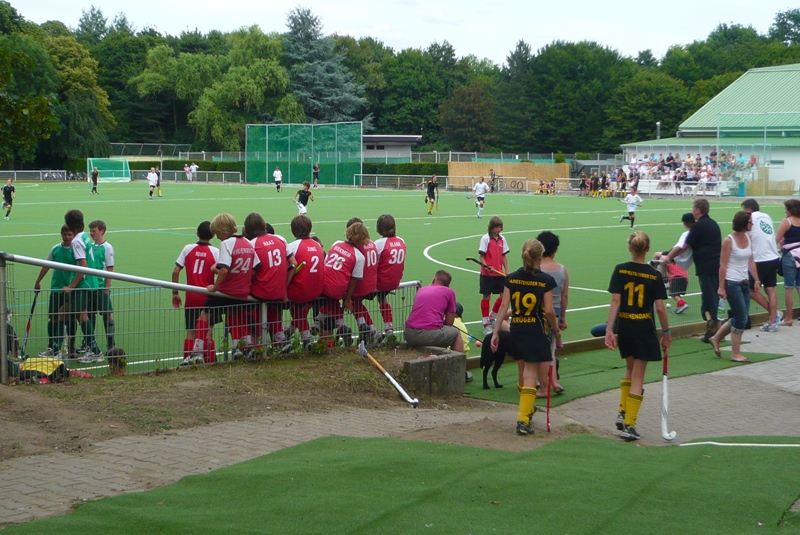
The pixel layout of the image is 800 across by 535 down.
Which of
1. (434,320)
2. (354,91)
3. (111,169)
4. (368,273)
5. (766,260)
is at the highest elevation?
(354,91)

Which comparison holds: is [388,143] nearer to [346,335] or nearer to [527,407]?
[346,335]

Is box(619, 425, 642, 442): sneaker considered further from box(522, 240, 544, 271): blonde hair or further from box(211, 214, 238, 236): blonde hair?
box(211, 214, 238, 236): blonde hair

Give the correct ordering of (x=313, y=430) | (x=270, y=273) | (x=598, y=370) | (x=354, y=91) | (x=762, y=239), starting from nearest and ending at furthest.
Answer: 1. (x=313, y=430)
2. (x=270, y=273)
3. (x=598, y=370)
4. (x=762, y=239)
5. (x=354, y=91)

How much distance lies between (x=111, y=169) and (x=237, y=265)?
74.5m

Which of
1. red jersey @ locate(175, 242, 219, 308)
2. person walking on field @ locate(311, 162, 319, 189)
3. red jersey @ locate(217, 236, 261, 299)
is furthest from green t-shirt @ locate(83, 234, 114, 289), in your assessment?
person walking on field @ locate(311, 162, 319, 189)

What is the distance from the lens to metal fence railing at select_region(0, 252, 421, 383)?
29.2 feet

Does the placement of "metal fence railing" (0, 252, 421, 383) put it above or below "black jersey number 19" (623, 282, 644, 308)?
below

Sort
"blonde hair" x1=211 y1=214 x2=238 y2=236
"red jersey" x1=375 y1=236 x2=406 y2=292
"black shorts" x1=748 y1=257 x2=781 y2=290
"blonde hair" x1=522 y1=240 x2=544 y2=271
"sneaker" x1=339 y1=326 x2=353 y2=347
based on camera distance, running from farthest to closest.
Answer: "black shorts" x1=748 y1=257 x2=781 y2=290 → "red jersey" x1=375 y1=236 x2=406 y2=292 → "sneaker" x1=339 y1=326 x2=353 y2=347 → "blonde hair" x1=211 y1=214 x2=238 y2=236 → "blonde hair" x1=522 y1=240 x2=544 y2=271

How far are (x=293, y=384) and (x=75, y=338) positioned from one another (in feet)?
7.24

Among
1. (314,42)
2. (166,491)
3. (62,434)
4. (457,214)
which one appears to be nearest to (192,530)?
(166,491)

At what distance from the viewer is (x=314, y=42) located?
10250 centimetres

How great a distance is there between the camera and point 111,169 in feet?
262

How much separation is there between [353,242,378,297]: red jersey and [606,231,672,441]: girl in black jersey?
304 cm

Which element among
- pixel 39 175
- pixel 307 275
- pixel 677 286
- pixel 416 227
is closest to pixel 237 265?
pixel 307 275
